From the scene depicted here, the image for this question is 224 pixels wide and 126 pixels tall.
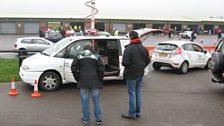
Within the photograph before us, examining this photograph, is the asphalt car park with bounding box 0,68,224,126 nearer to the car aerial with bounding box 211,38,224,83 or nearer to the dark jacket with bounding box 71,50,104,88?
the car aerial with bounding box 211,38,224,83

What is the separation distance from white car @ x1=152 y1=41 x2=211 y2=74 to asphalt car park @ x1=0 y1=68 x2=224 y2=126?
236 cm

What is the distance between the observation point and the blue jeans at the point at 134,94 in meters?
6.18

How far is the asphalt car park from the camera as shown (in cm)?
622

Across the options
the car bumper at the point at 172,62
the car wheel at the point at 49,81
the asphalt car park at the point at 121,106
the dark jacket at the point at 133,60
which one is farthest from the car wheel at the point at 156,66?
the dark jacket at the point at 133,60

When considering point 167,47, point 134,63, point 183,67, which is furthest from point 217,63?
point 167,47

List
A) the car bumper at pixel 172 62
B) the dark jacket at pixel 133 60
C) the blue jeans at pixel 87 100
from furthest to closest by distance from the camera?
the car bumper at pixel 172 62 → the dark jacket at pixel 133 60 → the blue jeans at pixel 87 100

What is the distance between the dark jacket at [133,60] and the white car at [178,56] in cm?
697

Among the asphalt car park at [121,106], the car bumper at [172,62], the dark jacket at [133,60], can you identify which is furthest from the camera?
the car bumper at [172,62]

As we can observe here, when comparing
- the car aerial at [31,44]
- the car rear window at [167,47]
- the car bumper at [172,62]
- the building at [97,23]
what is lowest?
the car bumper at [172,62]

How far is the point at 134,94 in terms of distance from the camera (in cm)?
621

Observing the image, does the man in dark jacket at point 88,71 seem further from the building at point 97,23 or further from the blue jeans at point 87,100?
the building at point 97,23

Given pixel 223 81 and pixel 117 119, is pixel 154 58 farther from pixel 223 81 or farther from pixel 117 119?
pixel 117 119

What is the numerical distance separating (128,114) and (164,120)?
0.79m

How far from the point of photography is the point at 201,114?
6938 mm
